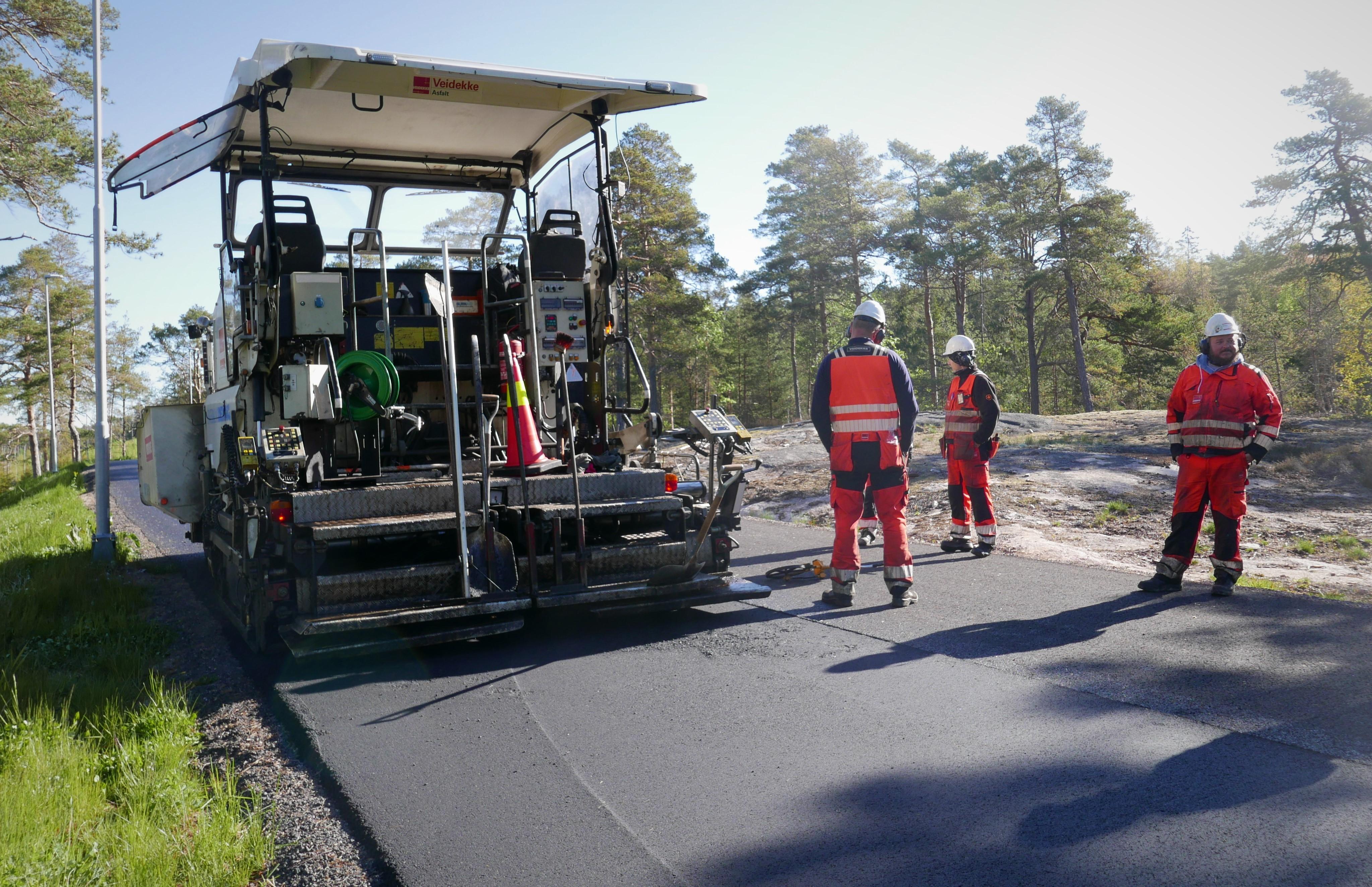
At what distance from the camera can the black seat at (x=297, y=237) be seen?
6254 millimetres

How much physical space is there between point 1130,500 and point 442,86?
9.38 metres

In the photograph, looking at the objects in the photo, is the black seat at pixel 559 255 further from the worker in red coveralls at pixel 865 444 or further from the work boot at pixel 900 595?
the work boot at pixel 900 595

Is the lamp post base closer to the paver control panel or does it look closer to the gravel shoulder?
the gravel shoulder

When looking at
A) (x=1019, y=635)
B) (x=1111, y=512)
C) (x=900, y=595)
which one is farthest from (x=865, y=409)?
(x=1111, y=512)

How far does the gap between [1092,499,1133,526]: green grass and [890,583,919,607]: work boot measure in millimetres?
4824

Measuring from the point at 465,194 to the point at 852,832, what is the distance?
6454 mm

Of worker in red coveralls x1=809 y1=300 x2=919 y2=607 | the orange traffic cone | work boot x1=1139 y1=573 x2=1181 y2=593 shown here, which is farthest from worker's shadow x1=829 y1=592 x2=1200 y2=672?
the orange traffic cone

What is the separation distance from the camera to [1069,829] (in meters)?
2.88

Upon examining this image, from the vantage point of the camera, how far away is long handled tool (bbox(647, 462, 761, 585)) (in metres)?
5.77

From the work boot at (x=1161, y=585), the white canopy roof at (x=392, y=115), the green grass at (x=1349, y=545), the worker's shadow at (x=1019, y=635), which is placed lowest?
the green grass at (x=1349, y=545)

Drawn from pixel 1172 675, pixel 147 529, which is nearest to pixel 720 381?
pixel 147 529

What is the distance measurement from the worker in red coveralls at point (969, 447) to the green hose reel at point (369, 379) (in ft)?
16.4

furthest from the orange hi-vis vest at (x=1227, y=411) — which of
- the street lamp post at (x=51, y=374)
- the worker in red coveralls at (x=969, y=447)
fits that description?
the street lamp post at (x=51, y=374)

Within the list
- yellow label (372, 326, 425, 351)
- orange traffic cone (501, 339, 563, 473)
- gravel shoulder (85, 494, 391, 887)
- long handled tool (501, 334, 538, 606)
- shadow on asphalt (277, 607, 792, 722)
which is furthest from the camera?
yellow label (372, 326, 425, 351)
